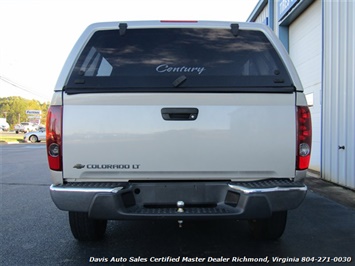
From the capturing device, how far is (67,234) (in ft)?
13.5

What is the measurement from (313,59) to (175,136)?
730cm

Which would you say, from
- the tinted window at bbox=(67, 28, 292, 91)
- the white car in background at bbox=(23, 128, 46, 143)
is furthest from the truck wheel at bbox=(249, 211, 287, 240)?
the white car in background at bbox=(23, 128, 46, 143)

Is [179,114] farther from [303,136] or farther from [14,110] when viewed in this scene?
[14,110]

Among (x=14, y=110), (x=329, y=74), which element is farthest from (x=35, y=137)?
(x=14, y=110)

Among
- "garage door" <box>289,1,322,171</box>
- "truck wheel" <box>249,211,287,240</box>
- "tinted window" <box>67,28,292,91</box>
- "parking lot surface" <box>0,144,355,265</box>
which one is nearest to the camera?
"tinted window" <box>67,28,292,91</box>

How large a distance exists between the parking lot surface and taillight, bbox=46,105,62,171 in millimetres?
1085

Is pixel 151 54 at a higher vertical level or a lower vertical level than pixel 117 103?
higher

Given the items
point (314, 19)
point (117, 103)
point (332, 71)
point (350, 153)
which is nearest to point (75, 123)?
point (117, 103)

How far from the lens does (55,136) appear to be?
2.84 m

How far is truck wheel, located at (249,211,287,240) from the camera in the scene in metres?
3.52

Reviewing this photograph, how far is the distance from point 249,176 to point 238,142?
1.04 ft

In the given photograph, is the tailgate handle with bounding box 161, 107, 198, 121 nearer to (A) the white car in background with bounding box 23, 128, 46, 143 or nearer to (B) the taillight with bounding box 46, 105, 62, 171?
(B) the taillight with bounding box 46, 105, 62, 171

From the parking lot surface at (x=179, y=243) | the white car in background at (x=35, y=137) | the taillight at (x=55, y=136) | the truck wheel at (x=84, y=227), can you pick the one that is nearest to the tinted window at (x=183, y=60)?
the taillight at (x=55, y=136)

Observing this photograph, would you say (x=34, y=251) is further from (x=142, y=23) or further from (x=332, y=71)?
(x=332, y=71)
